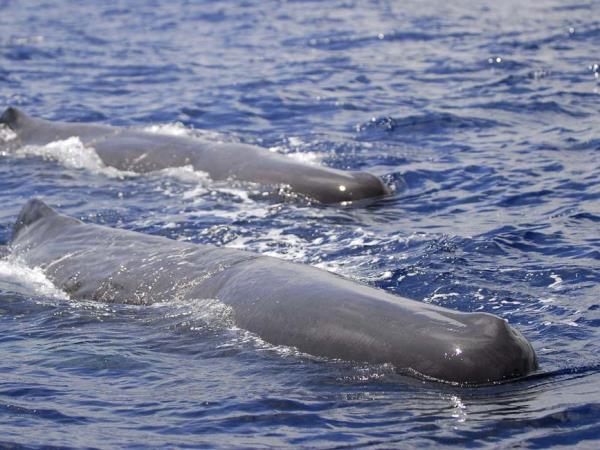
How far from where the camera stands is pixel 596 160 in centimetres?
1764

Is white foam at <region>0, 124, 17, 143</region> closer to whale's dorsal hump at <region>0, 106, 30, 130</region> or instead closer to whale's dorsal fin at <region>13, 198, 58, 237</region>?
whale's dorsal hump at <region>0, 106, 30, 130</region>


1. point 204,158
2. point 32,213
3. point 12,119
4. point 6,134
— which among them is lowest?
point 204,158

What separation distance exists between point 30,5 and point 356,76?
17051mm

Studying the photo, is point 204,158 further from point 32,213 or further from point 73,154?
point 32,213

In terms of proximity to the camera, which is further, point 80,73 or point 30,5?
point 30,5

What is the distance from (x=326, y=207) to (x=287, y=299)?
6030 millimetres

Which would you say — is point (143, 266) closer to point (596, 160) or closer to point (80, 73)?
point (596, 160)

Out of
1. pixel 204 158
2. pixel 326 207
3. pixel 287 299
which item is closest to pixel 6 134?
pixel 204 158

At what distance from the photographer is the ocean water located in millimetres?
8820

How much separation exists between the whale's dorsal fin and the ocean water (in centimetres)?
95

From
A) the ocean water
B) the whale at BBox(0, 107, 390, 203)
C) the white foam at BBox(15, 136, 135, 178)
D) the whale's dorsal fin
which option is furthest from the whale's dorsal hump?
the whale's dorsal fin

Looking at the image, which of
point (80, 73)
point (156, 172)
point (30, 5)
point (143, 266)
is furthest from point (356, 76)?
point (30, 5)

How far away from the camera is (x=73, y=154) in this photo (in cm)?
1944

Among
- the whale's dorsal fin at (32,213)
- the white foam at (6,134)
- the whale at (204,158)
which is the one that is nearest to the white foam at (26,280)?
the whale's dorsal fin at (32,213)
